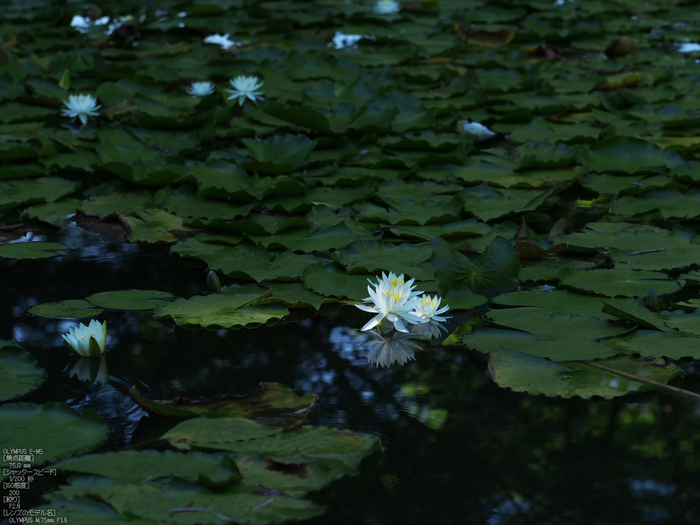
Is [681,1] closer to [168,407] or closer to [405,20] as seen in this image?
[405,20]

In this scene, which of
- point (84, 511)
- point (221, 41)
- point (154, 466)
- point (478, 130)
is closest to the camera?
point (84, 511)

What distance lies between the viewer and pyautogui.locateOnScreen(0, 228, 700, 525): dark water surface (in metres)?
1.21

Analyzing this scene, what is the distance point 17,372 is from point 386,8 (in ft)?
16.5

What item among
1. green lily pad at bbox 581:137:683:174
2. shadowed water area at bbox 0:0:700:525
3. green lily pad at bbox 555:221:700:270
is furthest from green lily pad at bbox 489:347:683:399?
green lily pad at bbox 581:137:683:174

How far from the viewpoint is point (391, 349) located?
176cm

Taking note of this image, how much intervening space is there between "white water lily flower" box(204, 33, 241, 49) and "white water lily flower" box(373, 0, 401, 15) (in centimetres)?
141

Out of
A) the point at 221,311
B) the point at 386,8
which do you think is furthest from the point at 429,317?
the point at 386,8

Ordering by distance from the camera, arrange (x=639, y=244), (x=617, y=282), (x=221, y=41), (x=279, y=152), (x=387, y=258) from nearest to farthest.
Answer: (x=617, y=282)
(x=387, y=258)
(x=639, y=244)
(x=279, y=152)
(x=221, y=41)

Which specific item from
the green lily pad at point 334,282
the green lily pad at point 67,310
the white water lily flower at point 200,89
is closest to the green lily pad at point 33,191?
the green lily pad at point 67,310

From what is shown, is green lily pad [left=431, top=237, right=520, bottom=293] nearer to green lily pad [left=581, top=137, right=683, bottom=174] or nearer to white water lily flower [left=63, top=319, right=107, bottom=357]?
white water lily flower [left=63, top=319, right=107, bottom=357]

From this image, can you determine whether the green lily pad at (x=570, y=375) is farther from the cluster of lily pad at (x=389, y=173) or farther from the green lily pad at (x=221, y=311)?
the green lily pad at (x=221, y=311)

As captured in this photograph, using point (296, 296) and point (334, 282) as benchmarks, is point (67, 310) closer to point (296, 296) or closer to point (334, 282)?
point (296, 296)

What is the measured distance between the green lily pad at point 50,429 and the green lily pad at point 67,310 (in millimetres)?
505

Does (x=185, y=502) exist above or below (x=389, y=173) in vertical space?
above
